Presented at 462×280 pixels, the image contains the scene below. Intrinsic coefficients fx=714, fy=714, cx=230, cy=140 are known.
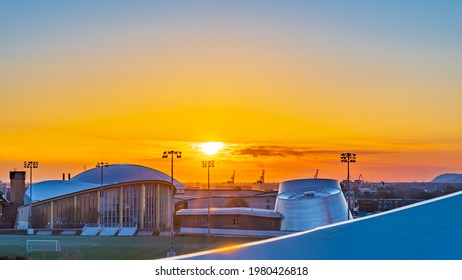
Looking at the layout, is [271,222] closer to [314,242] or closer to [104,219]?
[104,219]

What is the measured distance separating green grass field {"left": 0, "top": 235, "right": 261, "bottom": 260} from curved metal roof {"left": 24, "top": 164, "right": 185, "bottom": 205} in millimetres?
14205

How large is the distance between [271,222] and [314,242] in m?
54.8

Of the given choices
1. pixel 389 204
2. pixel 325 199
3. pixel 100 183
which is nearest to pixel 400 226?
pixel 325 199

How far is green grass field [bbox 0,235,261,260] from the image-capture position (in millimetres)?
44906

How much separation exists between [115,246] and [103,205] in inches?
922

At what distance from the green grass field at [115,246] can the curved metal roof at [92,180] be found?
46.6ft

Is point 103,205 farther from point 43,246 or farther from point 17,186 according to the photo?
point 43,246

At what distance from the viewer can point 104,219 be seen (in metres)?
74.3

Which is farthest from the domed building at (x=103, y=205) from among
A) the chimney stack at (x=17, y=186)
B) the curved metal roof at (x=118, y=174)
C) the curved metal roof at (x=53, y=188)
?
the chimney stack at (x=17, y=186)

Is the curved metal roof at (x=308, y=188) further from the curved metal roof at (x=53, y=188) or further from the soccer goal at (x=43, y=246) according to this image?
the soccer goal at (x=43, y=246)

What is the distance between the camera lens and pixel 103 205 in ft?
246

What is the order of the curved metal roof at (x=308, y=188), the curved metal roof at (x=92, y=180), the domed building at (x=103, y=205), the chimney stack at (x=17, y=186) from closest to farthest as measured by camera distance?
the curved metal roof at (x=308, y=188), the domed building at (x=103, y=205), the curved metal roof at (x=92, y=180), the chimney stack at (x=17, y=186)

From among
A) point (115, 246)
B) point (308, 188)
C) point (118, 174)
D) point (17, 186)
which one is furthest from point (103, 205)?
point (115, 246)

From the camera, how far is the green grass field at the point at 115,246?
1768 inches
